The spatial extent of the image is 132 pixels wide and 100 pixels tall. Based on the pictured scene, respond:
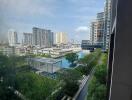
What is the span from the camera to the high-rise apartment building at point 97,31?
4.87ft

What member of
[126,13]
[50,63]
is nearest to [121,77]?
[126,13]

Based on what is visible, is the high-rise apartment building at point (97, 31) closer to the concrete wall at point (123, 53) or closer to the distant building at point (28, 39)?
the distant building at point (28, 39)

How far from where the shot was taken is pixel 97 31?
4.89 ft

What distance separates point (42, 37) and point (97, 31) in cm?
54

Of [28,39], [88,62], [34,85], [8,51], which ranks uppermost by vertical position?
[28,39]

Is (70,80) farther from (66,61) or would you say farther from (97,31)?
(97,31)

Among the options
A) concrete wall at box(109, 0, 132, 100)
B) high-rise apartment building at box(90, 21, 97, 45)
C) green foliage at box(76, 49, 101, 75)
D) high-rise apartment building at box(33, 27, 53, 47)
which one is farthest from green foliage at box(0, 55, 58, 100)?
concrete wall at box(109, 0, 132, 100)

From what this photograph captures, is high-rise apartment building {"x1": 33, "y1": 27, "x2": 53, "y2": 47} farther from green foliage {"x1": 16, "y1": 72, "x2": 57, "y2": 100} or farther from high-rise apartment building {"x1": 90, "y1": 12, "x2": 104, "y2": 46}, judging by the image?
high-rise apartment building {"x1": 90, "y1": 12, "x2": 104, "y2": 46}

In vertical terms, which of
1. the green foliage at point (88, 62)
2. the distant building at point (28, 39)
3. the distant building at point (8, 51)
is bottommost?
the green foliage at point (88, 62)

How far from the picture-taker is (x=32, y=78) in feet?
4.87

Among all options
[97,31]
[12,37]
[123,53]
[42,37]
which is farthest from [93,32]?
[123,53]

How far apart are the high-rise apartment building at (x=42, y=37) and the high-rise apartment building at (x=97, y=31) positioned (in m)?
0.42

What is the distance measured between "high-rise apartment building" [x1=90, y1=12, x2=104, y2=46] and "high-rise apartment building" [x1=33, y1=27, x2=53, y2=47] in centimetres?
42

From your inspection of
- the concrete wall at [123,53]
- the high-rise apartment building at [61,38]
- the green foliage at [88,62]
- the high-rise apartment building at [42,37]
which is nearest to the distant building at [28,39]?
the high-rise apartment building at [42,37]
